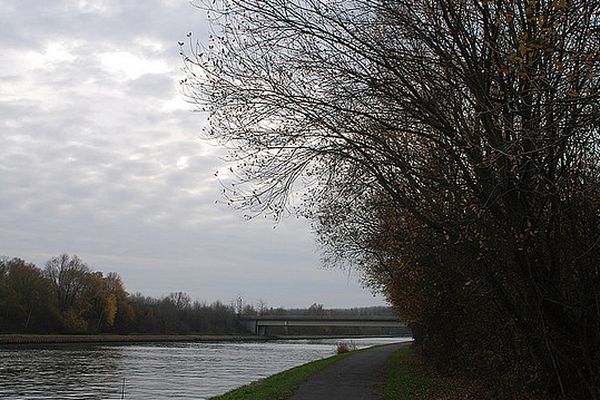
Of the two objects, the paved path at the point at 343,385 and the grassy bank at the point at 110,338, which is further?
the grassy bank at the point at 110,338

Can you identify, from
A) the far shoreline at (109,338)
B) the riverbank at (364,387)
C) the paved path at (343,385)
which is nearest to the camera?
the riverbank at (364,387)

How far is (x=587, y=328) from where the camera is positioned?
1440 centimetres

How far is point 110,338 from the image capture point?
4400 inches

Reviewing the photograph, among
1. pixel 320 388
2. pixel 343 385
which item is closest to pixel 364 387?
pixel 343 385

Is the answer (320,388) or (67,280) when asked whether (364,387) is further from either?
(67,280)

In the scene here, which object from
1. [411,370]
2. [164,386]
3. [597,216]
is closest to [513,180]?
[597,216]

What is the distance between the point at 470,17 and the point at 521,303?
20.8ft

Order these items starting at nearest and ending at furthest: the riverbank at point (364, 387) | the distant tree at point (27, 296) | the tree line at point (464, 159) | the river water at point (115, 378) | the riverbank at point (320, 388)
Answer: the tree line at point (464, 159)
the riverbank at point (364, 387)
the riverbank at point (320, 388)
the river water at point (115, 378)
the distant tree at point (27, 296)

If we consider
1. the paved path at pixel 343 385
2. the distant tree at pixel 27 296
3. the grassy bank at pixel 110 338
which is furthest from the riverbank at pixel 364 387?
the distant tree at pixel 27 296

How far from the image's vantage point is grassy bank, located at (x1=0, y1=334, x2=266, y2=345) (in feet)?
301

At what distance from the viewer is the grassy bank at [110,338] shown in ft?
301

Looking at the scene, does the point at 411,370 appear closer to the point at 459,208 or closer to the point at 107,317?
the point at 459,208

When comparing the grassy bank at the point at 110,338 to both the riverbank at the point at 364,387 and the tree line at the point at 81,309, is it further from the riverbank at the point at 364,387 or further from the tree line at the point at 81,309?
the riverbank at the point at 364,387

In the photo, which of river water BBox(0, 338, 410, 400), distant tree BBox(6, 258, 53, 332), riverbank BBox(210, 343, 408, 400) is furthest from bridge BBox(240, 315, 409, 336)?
riverbank BBox(210, 343, 408, 400)
